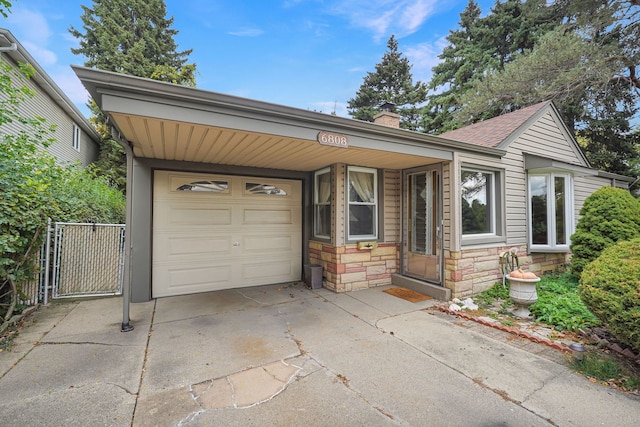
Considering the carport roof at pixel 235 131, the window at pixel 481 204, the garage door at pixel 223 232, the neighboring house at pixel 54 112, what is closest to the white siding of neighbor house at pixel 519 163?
the window at pixel 481 204

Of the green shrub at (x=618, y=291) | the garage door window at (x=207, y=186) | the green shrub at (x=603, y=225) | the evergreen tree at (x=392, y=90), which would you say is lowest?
the green shrub at (x=618, y=291)

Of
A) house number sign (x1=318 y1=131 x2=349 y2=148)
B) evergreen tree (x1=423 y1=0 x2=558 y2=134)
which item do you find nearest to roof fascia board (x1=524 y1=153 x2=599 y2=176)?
house number sign (x1=318 y1=131 x2=349 y2=148)

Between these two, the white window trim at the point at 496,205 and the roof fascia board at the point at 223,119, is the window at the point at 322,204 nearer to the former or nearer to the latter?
the roof fascia board at the point at 223,119

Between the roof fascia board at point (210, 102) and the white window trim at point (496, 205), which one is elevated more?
the roof fascia board at point (210, 102)

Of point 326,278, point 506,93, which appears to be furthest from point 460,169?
point 506,93

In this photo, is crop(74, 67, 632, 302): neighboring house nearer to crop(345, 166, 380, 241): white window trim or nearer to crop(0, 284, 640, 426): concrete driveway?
crop(345, 166, 380, 241): white window trim

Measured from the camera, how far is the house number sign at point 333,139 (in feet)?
11.2

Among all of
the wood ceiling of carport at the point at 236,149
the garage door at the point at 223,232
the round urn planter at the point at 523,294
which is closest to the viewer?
the wood ceiling of carport at the point at 236,149

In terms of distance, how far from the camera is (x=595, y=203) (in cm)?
546

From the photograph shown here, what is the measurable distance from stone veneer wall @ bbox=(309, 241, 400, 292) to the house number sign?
2064mm

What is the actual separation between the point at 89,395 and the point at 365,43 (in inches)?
503

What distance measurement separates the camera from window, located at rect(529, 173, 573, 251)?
5815 millimetres

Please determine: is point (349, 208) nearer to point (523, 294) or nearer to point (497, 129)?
point (523, 294)

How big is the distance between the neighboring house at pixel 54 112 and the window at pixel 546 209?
923cm
